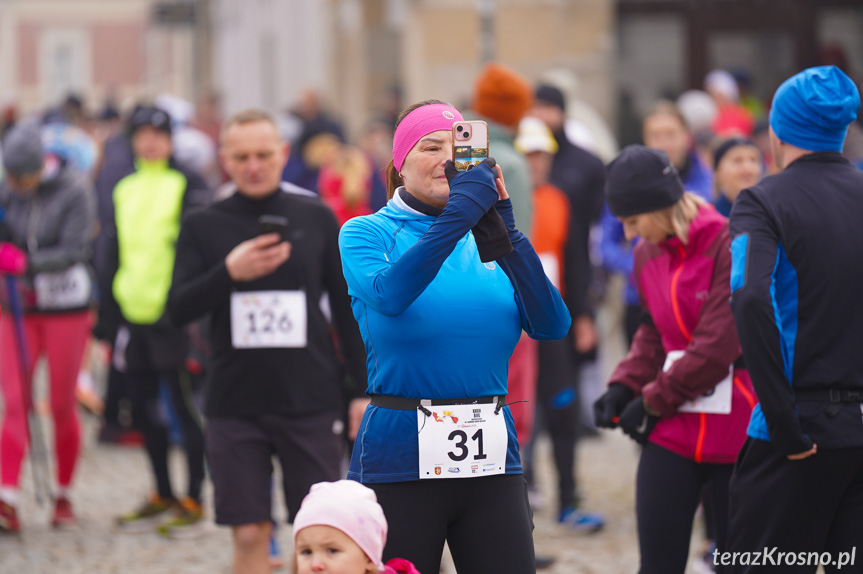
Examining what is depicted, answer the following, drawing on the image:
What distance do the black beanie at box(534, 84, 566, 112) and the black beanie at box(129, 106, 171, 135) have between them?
2310 mm

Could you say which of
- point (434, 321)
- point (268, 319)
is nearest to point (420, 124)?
point (434, 321)

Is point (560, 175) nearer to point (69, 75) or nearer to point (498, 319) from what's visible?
point (498, 319)

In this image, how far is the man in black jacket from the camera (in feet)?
13.3

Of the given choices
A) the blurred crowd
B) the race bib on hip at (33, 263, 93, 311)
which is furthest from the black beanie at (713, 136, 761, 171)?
the race bib on hip at (33, 263, 93, 311)

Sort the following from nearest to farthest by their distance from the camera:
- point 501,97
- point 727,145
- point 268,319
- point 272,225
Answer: point 272,225 < point 268,319 < point 727,145 < point 501,97

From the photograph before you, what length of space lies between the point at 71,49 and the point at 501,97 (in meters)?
55.9

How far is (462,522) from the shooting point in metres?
3.80

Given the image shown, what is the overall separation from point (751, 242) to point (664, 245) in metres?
0.80

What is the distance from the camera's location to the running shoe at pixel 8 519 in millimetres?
7621

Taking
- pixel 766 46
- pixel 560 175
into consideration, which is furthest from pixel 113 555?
pixel 766 46

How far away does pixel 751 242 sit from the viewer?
13.6 feet

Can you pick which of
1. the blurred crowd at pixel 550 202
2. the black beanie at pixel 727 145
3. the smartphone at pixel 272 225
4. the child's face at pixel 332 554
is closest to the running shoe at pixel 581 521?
the blurred crowd at pixel 550 202

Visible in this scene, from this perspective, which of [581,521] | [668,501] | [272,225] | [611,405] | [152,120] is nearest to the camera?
[668,501]

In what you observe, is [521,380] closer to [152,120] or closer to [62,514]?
[152,120]
